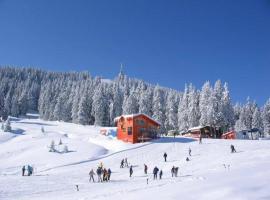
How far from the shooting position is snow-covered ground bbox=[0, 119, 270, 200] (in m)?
23.4

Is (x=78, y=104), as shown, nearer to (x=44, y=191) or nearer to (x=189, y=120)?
(x=189, y=120)

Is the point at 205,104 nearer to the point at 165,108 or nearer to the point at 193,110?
the point at 193,110

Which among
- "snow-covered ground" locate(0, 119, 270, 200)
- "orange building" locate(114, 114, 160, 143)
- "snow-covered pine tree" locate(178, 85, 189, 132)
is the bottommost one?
"snow-covered ground" locate(0, 119, 270, 200)

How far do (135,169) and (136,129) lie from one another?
24.1m

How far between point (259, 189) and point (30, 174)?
27.4 m

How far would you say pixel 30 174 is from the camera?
41.0 metres

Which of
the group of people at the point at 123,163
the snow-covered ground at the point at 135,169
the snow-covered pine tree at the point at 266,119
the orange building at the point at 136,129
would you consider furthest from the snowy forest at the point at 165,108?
the group of people at the point at 123,163

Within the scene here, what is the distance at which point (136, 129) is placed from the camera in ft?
227

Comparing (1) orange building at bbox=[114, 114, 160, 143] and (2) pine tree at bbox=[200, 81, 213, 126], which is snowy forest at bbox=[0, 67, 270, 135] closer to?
(2) pine tree at bbox=[200, 81, 213, 126]

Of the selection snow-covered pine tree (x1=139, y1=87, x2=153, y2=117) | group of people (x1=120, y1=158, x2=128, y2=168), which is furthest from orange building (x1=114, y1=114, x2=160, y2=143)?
snow-covered pine tree (x1=139, y1=87, x2=153, y2=117)

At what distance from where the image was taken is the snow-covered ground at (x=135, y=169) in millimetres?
23403

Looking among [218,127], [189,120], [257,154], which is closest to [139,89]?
[189,120]

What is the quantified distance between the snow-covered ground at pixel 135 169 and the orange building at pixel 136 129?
3143 millimetres

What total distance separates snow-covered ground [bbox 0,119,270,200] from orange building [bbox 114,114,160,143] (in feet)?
10.3
